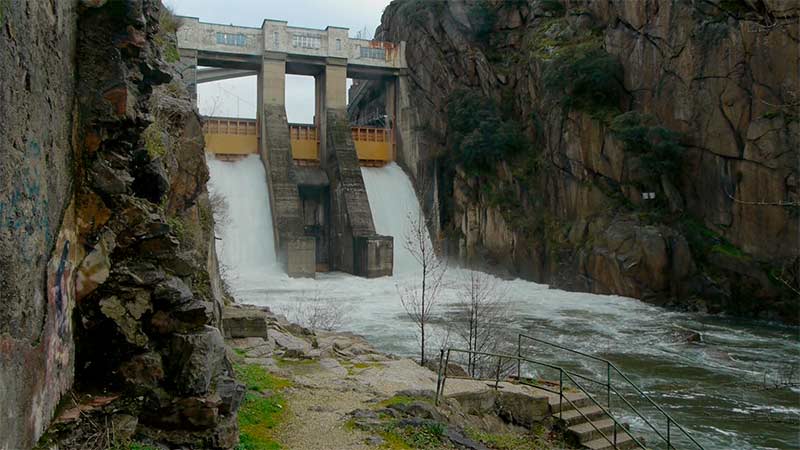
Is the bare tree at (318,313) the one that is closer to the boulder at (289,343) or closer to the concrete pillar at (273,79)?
the boulder at (289,343)

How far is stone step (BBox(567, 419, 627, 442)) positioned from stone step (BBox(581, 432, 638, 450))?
0.14ft

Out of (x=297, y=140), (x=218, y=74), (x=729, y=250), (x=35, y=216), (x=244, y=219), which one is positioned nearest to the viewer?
(x=35, y=216)

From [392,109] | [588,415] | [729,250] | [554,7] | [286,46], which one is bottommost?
[588,415]

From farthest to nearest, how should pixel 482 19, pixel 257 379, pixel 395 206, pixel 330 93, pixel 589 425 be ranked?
1. pixel 330 93
2. pixel 395 206
3. pixel 482 19
4. pixel 589 425
5. pixel 257 379

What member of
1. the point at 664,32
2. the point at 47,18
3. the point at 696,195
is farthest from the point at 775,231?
the point at 47,18

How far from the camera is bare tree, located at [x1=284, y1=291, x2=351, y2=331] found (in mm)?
17550

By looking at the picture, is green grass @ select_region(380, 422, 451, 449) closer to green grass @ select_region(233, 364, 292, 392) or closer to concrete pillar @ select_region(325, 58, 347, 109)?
green grass @ select_region(233, 364, 292, 392)

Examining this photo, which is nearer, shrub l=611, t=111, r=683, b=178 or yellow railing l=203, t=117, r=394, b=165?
shrub l=611, t=111, r=683, b=178

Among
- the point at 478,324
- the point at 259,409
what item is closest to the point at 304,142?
the point at 478,324

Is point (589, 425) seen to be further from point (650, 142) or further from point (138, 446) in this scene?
point (650, 142)

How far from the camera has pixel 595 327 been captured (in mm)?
18547

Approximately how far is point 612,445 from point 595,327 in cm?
965

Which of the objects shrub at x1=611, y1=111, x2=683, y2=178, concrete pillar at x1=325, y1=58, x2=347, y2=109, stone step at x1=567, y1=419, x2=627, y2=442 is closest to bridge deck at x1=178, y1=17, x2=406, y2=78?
concrete pillar at x1=325, y1=58, x2=347, y2=109

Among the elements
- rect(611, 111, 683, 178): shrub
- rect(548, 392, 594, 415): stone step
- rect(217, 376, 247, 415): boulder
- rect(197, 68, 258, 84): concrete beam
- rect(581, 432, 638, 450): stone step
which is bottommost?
rect(581, 432, 638, 450): stone step
